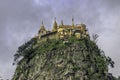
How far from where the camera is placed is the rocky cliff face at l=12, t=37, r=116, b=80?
103m

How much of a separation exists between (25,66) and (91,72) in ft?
65.3

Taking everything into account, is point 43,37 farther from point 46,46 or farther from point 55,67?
point 55,67

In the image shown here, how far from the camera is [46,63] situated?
10644 cm

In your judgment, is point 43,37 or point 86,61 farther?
point 43,37

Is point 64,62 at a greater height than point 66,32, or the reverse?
point 66,32

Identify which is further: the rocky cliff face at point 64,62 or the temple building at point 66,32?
the temple building at point 66,32

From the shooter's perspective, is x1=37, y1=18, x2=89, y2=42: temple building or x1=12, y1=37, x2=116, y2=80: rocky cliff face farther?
x1=37, y1=18, x2=89, y2=42: temple building

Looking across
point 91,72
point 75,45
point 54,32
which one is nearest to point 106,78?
point 91,72

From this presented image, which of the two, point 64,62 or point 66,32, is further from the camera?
point 66,32

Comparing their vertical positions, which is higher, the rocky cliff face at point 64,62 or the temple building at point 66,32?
the temple building at point 66,32

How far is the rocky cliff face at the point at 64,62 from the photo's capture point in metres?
103

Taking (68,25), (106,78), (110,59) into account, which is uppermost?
(68,25)

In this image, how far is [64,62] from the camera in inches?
4082

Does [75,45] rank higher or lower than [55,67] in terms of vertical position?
higher
